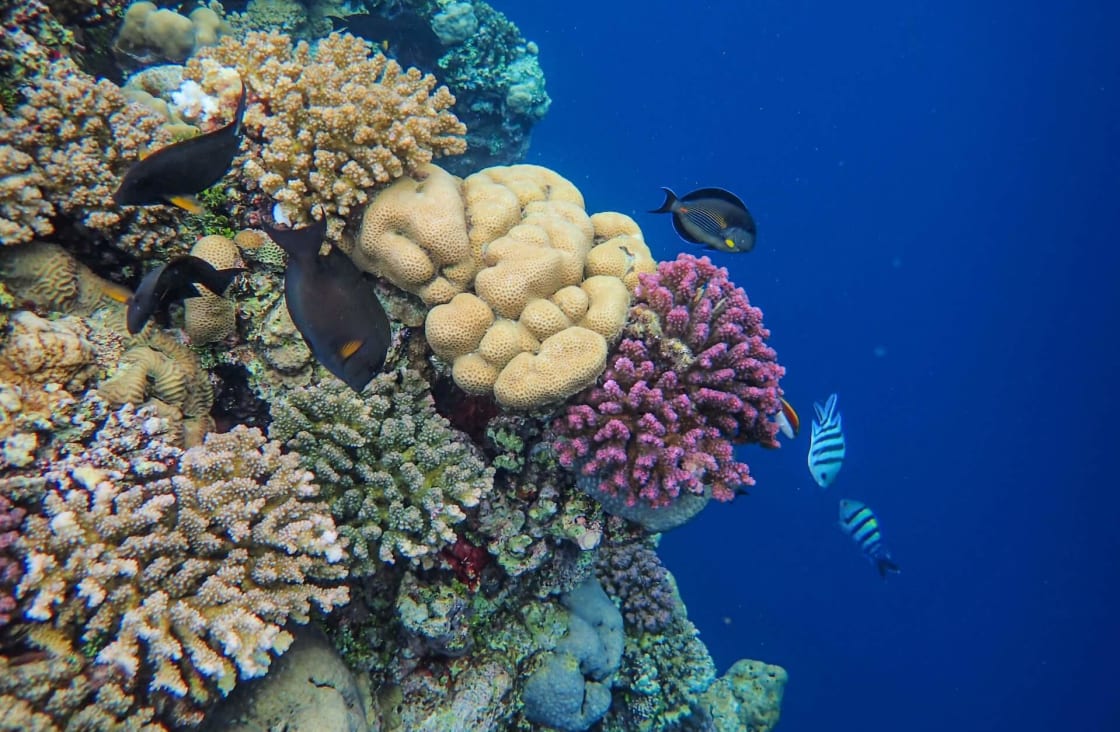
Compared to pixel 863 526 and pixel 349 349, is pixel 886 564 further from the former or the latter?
pixel 349 349

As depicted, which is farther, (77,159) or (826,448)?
(826,448)

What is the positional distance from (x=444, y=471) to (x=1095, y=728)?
5977 centimetres

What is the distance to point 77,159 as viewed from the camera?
2.85 meters

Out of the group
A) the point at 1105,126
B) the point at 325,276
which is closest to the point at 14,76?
the point at 325,276

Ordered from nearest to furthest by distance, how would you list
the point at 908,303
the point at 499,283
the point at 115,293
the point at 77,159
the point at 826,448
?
the point at 77,159 < the point at 115,293 < the point at 499,283 < the point at 826,448 < the point at 908,303

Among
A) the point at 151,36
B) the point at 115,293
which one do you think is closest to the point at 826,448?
the point at 115,293

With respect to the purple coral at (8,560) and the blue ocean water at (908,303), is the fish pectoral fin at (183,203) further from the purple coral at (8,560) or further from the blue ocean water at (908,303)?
the blue ocean water at (908,303)

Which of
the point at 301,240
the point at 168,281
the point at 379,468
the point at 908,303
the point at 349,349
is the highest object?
the point at 908,303

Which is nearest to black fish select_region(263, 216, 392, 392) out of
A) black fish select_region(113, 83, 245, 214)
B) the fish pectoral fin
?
black fish select_region(113, 83, 245, 214)

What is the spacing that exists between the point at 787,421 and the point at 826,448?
1.68 m

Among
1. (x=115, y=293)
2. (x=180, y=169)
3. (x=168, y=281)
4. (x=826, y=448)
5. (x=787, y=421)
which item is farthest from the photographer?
(x=826, y=448)

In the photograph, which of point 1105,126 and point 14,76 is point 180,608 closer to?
point 14,76

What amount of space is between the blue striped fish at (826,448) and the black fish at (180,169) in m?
4.84

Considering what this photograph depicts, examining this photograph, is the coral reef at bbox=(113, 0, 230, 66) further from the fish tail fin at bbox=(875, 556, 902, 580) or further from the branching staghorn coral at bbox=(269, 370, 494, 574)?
the fish tail fin at bbox=(875, 556, 902, 580)
